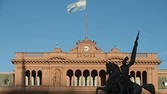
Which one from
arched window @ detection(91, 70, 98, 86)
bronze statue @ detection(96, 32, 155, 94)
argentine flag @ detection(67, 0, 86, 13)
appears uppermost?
argentine flag @ detection(67, 0, 86, 13)

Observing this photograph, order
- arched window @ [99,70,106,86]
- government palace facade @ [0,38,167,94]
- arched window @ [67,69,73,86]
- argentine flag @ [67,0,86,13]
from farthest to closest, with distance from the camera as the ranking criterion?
1. arched window @ [99,70,106,86]
2. arched window @ [67,69,73,86]
3. argentine flag @ [67,0,86,13]
4. government palace facade @ [0,38,167,94]

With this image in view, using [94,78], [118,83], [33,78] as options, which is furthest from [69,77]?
[118,83]

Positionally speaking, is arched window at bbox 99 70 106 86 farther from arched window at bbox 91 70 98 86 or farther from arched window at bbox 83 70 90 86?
arched window at bbox 83 70 90 86

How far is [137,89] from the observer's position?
26.6 metres

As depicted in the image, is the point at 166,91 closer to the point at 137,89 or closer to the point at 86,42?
the point at 86,42

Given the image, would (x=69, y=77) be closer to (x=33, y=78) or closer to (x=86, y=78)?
(x=86, y=78)

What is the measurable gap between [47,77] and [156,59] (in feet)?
70.6

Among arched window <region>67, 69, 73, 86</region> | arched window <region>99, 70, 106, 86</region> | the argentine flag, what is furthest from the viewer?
arched window <region>99, 70, 106, 86</region>

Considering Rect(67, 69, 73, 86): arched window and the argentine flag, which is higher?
the argentine flag

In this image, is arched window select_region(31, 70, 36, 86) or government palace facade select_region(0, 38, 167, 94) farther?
arched window select_region(31, 70, 36, 86)

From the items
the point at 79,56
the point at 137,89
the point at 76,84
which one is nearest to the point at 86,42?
the point at 79,56

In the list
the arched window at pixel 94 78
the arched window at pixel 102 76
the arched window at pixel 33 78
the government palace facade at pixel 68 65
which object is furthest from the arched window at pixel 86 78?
the arched window at pixel 33 78

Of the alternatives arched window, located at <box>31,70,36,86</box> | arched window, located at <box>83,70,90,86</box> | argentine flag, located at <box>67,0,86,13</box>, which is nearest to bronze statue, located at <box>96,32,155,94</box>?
argentine flag, located at <box>67,0,86,13</box>

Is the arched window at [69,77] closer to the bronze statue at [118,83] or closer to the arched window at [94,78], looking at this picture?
the arched window at [94,78]
